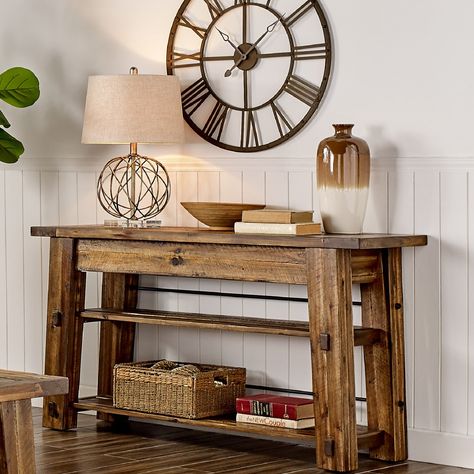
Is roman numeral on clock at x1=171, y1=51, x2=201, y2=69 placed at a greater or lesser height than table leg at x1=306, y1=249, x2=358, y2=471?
greater

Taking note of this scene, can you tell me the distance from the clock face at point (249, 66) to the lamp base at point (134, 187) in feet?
0.89

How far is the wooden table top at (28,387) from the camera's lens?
2.80 m

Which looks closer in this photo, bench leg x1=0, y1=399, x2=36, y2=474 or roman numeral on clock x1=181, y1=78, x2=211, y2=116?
bench leg x1=0, y1=399, x2=36, y2=474

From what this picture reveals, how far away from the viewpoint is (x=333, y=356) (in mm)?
3912

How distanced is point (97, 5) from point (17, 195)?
3.23 ft

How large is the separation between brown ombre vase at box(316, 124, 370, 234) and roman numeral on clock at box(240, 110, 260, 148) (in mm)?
508

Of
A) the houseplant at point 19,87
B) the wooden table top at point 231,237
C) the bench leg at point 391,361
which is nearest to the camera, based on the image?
the wooden table top at point 231,237

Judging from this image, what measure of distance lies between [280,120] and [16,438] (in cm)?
201

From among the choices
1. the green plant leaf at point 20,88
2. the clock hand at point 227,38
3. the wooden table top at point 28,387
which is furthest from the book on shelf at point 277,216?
the wooden table top at point 28,387

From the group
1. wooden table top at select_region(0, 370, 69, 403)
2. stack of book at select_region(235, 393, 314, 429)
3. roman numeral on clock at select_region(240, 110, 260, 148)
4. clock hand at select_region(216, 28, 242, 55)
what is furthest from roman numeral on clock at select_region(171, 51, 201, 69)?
wooden table top at select_region(0, 370, 69, 403)

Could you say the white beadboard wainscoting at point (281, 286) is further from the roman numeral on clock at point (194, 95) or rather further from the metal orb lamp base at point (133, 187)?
the roman numeral on clock at point (194, 95)

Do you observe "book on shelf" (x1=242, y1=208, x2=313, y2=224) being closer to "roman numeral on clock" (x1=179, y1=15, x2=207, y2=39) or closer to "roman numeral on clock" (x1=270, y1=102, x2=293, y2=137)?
"roman numeral on clock" (x1=270, y1=102, x2=293, y2=137)

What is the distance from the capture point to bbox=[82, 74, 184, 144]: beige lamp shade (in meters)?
4.52

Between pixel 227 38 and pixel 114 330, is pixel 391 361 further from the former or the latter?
pixel 227 38
